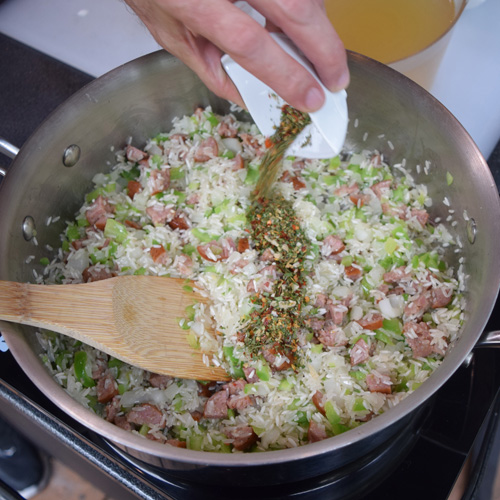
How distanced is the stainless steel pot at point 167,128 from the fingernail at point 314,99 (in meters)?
0.50

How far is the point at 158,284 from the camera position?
161 centimetres

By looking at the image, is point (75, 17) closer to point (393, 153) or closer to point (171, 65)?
point (171, 65)

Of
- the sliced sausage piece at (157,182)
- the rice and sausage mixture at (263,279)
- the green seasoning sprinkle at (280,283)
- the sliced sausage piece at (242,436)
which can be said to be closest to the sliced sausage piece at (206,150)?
the rice and sausage mixture at (263,279)

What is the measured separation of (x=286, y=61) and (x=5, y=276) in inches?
35.5

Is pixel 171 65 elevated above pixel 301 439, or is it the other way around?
pixel 171 65

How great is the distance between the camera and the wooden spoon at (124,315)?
1.31 metres

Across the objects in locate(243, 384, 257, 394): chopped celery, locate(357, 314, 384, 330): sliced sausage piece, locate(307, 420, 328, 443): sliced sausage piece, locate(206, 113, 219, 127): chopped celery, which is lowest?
locate(307, 420, 328, 443): sliced sausage piece

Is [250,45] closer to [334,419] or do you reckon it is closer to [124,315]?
[124,315]

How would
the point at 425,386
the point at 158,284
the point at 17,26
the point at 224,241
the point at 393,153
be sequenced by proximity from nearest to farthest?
the point at 425,386
the point at 158,284
the point at 224,241
the point at 393,153
the point at 17,26

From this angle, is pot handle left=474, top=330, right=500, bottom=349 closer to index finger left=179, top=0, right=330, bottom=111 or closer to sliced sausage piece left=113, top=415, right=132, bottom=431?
index finger left=179, top=0, right=330, bottom=111

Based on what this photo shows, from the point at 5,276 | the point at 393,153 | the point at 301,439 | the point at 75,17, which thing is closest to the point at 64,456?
the point at 5,276

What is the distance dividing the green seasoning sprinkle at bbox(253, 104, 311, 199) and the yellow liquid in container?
1.62 ft

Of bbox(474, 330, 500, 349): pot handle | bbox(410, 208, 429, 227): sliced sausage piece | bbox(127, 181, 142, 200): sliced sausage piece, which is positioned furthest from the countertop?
bbox(474, 330, 500, 349): pot handle

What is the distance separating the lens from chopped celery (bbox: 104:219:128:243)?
1.77 m
